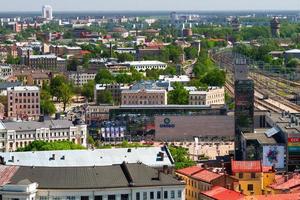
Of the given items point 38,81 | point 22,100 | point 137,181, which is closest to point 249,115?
point 137,181

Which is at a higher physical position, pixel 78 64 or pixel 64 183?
pixel 64 183

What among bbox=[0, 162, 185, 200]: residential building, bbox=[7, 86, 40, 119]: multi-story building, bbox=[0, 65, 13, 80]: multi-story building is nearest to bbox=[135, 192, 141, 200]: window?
bbox=[0, 162, 185, 200]: residential building

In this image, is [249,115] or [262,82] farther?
[262,82]

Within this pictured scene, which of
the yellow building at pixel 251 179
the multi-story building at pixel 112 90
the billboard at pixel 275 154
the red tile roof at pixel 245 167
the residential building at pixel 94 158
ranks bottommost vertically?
the multi-story building at pixel 112 90

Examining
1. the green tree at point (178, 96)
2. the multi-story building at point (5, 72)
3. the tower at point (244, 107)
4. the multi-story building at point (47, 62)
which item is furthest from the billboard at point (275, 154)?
the multi-story building at point (47, 62)

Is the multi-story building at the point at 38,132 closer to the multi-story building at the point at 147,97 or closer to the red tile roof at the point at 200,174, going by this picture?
the red tile roof at the point at 200,174

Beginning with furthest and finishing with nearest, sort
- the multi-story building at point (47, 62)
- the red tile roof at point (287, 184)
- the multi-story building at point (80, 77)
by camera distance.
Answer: the multi-story building at point (47, 62)
the multi-story building at point (80, 77)
the red tile roof at point (287, 184)

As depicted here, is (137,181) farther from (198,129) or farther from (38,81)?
(38,81)
